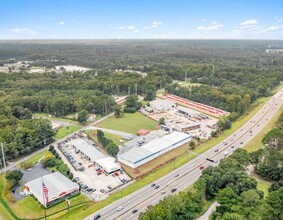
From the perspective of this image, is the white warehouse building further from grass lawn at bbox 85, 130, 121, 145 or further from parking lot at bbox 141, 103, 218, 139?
grass lawn at bbox 85, 130, 121, 145

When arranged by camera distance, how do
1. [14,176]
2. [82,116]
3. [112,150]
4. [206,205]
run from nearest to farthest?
[206,205] < [14,176] < [112,150] < [82,116]

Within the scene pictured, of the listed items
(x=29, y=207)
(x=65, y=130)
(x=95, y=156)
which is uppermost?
(x=95, y=156)

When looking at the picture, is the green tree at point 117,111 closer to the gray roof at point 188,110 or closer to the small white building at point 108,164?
the gray roof at point 188,110

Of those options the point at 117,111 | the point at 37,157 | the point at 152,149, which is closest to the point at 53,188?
the point at 37,157

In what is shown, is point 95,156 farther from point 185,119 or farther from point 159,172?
point 185,119

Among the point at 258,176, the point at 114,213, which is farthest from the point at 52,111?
the point at 258,176

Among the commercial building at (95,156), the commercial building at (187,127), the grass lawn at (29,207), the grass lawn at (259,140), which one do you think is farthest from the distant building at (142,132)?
the grass lawn at (29,207)
